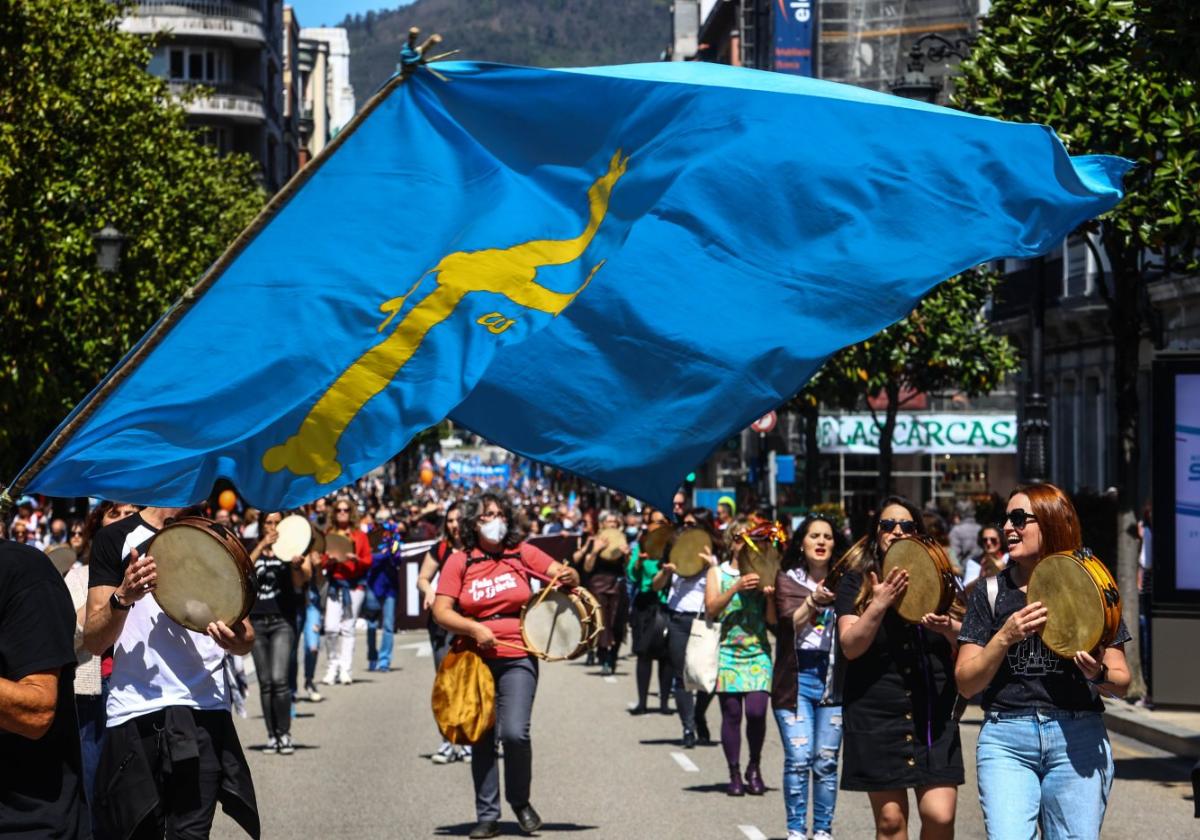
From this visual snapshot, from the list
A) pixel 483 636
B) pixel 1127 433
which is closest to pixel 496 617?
pixel 483 636

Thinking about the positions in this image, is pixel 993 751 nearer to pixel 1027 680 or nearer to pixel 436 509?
pixel 1027 680

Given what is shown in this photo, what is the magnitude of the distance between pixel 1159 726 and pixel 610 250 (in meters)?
11.7

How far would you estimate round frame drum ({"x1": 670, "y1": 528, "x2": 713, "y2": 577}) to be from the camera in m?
16.7

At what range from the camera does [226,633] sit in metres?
7.48

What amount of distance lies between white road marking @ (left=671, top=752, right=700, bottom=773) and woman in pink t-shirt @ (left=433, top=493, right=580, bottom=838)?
139 inches

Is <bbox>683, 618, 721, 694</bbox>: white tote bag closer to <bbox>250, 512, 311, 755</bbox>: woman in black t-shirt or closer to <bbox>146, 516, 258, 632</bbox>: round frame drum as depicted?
<bbox>250, 512, 311, 755</bbox>: woman in black t-shirt

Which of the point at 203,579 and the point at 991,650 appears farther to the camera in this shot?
the point at 203,579

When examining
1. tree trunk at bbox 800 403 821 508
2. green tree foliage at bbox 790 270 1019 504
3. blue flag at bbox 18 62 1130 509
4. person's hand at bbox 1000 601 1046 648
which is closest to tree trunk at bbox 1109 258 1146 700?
green tree foliage at bbox 790 270 1019 504

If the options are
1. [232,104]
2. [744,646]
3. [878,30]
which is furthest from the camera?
[232,104]

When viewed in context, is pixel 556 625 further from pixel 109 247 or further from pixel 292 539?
pixel 109 247

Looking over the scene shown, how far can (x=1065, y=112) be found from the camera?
19.2m

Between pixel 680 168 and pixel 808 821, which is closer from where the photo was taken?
pixel 680 168

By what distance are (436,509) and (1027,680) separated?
24.7 meters

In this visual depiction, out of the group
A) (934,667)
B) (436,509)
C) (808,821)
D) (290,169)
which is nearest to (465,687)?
(808,821)
